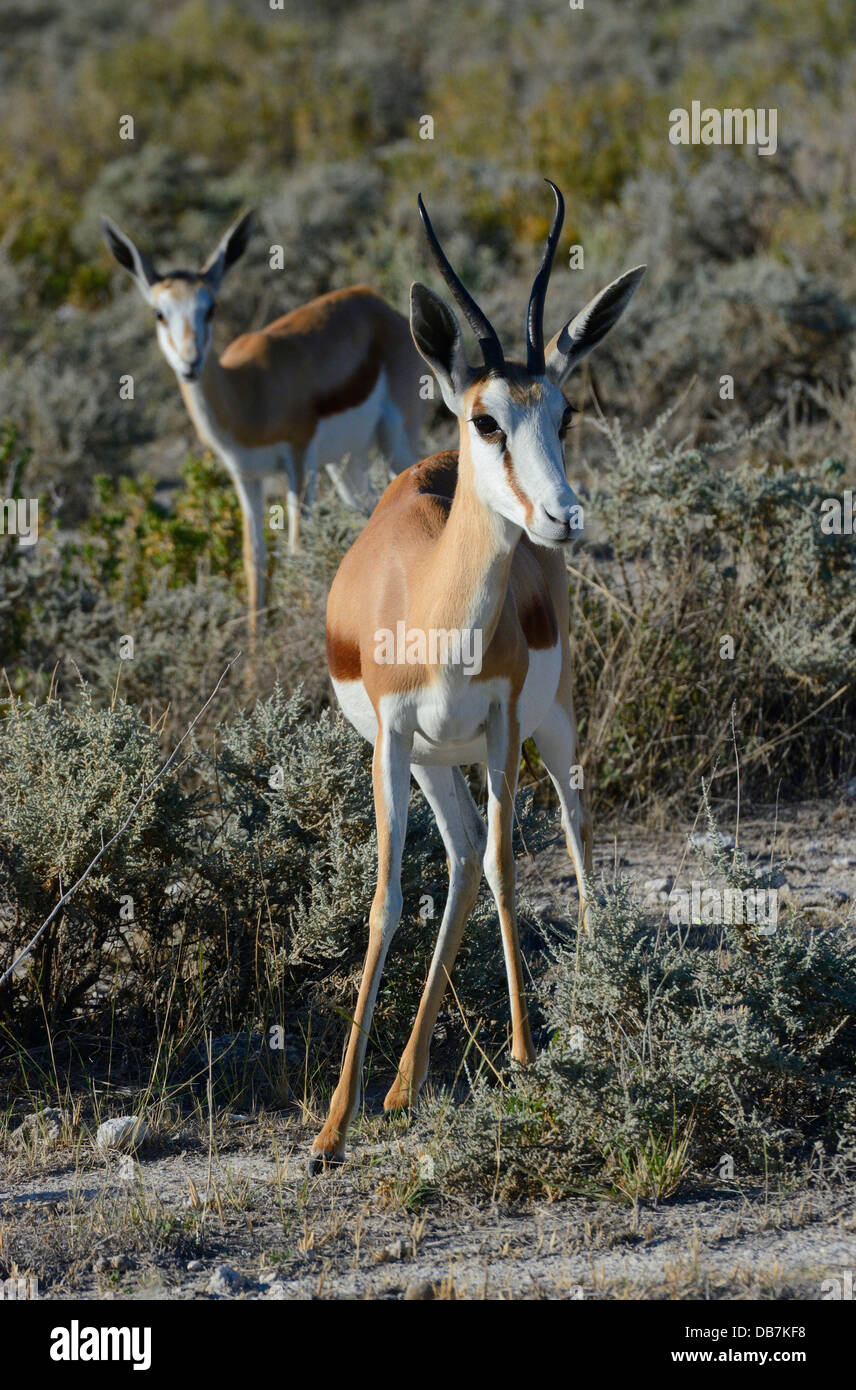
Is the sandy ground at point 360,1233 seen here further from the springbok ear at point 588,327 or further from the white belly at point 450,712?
the springbok ear at point 588,327

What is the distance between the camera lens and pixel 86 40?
99.2ft

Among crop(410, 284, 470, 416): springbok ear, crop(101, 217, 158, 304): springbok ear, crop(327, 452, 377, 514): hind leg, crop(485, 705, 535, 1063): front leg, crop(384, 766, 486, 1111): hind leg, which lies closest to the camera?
crop(410, 284, 470, 416): springbok ear

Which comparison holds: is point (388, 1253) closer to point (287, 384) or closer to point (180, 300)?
point (180, 300)

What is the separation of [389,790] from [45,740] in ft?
5.23

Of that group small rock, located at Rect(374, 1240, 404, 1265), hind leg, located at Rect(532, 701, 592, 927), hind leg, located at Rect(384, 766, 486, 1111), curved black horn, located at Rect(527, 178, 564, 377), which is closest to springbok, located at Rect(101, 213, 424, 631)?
hind leg, located at Rect(532, 701, 592, 927)

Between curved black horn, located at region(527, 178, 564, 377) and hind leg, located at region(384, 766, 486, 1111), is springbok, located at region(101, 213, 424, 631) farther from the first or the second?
curved black horn, located at region(527, 178, 564, 377)

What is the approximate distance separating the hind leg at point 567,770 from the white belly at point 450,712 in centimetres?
38

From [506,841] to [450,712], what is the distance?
0.44 meters

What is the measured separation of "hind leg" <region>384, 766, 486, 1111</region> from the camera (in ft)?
13.8

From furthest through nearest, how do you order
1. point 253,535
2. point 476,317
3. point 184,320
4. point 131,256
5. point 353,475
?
point 353,475
point 131,256
point 253,535
point 184,320
point 476,317

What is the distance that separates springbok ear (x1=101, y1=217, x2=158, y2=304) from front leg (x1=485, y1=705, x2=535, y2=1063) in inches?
223

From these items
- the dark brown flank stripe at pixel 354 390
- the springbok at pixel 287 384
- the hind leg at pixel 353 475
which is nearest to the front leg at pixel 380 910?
the springbok at pixel 287 384

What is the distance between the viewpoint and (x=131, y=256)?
8.83m

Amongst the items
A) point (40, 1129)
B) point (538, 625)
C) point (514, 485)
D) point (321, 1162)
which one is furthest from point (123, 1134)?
point (514, 485)
